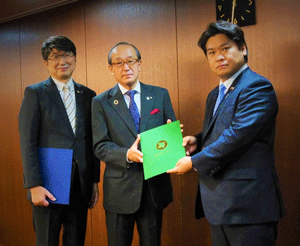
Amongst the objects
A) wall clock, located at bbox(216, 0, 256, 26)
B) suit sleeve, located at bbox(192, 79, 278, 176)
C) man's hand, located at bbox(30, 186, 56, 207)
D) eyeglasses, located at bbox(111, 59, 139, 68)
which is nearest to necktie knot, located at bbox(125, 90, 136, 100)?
eyeglasses, located at bbox(111, 59, 139, 68)

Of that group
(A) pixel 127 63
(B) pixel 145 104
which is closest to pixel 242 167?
(B) pixel 145 104

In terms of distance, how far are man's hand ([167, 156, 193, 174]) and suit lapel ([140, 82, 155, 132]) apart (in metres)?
0.34

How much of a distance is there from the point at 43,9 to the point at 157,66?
1.47 m

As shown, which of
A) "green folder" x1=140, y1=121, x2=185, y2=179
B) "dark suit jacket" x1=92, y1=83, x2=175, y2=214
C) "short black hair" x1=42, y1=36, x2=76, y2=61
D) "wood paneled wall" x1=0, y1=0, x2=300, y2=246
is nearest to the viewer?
"green folder" x1=140, y1=121, x2=185, y2=179

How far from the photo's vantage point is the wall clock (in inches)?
96.8

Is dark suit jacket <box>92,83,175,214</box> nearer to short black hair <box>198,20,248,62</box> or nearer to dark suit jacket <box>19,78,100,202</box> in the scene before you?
dark suit jacket <box>19,78,100,202</box>

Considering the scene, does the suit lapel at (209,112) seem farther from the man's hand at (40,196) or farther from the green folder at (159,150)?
the man's hand at (40,196)

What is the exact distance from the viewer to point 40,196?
2.12m

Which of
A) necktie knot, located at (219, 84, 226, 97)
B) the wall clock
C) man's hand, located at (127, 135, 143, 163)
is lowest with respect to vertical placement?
man's hand, located at (127, 135, 143, 163)

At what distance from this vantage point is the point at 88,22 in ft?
10.9

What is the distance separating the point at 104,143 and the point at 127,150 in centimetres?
18

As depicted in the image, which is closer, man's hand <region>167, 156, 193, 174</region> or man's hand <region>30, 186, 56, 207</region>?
man's hand <region>167, 156, 193, 174</region>

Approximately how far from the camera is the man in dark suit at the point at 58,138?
2150mm

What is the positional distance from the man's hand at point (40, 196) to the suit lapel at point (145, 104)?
2.35ft
